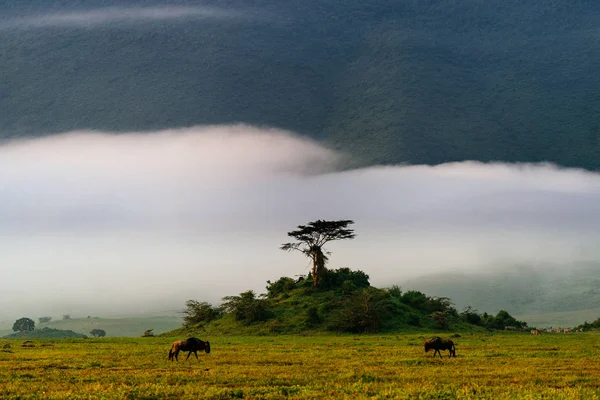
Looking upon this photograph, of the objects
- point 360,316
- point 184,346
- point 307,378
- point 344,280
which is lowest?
point 307,378

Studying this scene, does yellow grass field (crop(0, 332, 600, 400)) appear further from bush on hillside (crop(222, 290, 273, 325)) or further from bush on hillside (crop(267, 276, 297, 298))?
bush on hillside (crop(267, 276, 297, 298))

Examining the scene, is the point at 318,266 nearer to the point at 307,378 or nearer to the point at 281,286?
the point at 281,286

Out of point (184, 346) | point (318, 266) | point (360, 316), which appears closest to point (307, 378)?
point (184, 346)

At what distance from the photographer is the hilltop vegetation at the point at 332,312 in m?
94.3

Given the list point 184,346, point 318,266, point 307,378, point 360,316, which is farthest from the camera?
point 318,266

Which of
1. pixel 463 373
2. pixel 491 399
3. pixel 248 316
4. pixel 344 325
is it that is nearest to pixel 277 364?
pixel 463 373

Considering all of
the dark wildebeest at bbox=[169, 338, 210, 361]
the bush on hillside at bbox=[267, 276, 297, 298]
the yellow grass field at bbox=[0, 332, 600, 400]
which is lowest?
the yellow grass field at bbox=[0, 332, 600, 400]

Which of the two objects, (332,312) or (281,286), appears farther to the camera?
(281,286)

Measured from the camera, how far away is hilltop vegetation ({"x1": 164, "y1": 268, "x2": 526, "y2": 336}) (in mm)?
94312

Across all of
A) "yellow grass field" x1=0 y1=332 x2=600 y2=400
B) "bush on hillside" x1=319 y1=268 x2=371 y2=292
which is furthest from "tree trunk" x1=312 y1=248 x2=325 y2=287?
"yellow grass field" x1=0 y1=332 x2=600 y2=400

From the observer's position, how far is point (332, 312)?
9875 centimetres

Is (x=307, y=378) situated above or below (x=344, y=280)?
below

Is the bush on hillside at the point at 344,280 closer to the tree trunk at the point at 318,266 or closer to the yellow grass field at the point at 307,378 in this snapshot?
the tree trunk at the point at 318,266

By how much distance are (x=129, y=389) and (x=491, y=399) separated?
13.9 m
